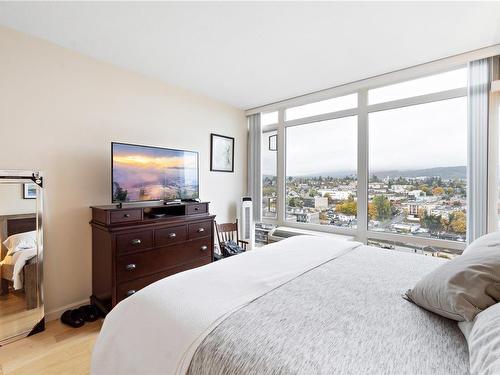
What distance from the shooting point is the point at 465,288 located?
0.91 metres

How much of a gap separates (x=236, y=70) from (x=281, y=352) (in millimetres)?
2740

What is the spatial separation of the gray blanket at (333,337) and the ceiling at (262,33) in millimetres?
1931

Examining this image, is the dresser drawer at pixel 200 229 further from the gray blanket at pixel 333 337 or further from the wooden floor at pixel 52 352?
the gray blanket at pixel 333 337

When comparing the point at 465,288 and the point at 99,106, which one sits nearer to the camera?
the point at 465,288

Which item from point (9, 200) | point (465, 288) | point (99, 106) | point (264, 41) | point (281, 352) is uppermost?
point (264, 41)

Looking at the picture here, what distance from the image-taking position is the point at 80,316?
2.27 metres

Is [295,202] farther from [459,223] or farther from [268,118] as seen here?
[459,223]

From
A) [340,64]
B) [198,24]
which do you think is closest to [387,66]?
[340,64]

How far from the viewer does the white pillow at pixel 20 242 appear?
6.75 ft

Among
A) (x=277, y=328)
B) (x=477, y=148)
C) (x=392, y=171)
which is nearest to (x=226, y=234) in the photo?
(x=392, y=171)

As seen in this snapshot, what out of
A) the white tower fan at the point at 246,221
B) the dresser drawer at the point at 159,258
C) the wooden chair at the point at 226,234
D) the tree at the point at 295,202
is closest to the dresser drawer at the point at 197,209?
the dresser drawer at the point at 159,258

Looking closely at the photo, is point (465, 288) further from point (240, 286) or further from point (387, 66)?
point (387, 66)

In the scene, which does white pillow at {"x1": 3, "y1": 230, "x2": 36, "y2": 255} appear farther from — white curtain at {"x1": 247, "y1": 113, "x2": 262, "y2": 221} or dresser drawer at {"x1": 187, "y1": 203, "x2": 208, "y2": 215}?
white curtain at {"x1": 247, "y1": 113, "x2": 262, "y2": 221}

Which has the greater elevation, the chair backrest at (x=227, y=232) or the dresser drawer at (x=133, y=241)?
the dresser drawer at (x=133, y=241)
